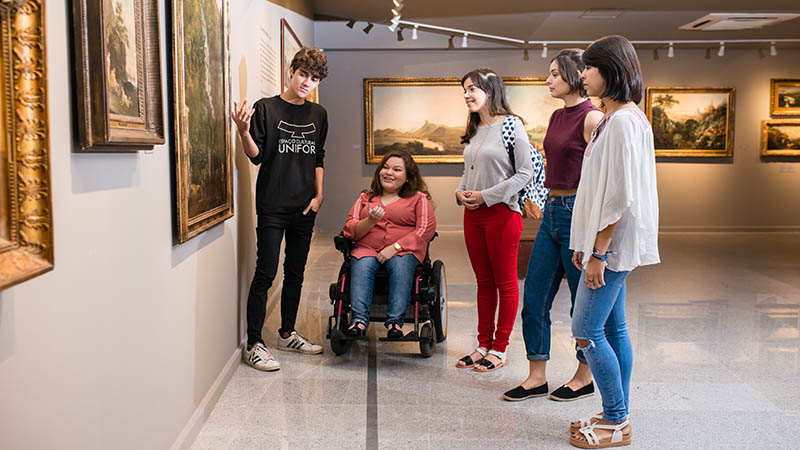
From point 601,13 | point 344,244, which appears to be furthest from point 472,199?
point 601,13

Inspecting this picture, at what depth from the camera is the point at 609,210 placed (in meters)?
2.56

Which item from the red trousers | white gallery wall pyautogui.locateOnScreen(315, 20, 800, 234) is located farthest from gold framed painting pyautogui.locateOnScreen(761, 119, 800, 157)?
the red trousers

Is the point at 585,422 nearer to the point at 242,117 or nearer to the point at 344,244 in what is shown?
the point at 344,244

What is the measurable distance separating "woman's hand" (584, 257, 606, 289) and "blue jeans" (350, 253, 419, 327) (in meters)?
1.55

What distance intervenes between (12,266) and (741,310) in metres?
5.51

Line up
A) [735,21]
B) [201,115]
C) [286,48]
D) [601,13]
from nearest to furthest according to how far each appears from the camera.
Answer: [201,115] < [286,48] < [601,13] < [735,21]

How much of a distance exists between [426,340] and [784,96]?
32.2 ft

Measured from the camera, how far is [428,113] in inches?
444

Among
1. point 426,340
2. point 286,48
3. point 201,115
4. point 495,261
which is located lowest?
point 426,340

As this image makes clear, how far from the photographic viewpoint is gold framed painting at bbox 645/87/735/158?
36.8ft

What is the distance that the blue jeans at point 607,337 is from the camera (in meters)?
2.70

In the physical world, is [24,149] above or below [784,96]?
below

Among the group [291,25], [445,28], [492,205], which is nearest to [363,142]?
[445,28]

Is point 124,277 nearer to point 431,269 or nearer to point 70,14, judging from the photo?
point 70,14
